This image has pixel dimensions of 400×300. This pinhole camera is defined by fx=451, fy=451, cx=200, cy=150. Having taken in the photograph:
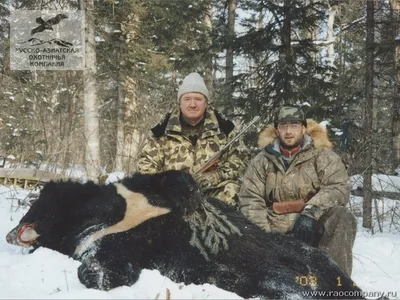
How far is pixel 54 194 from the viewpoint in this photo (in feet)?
10.3

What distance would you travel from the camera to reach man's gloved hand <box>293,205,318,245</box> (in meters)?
3.42

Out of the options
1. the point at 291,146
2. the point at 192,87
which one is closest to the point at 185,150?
the point at 192,87

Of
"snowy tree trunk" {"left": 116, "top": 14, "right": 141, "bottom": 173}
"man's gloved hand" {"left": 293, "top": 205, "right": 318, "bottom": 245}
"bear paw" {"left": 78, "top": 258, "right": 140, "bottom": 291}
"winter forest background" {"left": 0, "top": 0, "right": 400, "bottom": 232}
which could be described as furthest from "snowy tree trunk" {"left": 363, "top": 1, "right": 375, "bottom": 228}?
"snowy tree trunk" {"left": 116, "top": 14, "right": 141, "bottom": 173}

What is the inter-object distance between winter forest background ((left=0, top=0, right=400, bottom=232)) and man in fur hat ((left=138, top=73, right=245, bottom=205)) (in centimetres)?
268

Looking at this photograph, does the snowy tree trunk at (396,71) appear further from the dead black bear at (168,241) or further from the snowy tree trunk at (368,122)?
the dead black bear at (168,241)

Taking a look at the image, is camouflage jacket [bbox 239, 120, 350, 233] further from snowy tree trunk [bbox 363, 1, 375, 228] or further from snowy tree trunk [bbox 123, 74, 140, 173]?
snowy tree trunk [bbox 123, 74, 140, 173]

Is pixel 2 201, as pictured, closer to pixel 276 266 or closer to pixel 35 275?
pixel 35 275

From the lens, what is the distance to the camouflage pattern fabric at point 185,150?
454cm

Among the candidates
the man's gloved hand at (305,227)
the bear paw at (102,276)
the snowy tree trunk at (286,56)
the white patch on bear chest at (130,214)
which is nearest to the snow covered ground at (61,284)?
the bear paw at (102,276)

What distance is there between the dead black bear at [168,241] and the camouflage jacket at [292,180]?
700mm

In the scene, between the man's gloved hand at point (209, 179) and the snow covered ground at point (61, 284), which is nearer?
the snow covered ground at point (61, 284)

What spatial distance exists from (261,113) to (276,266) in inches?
229

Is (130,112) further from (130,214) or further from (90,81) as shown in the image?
(130,214)

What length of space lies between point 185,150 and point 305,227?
5.36 ft
